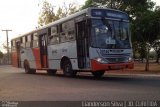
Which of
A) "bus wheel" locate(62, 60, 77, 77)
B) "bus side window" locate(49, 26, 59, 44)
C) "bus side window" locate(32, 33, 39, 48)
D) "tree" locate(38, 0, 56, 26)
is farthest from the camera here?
"tree" locate(38, 0, 56, 26)

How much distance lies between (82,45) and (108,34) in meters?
1.61

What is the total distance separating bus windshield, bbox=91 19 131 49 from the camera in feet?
61.9

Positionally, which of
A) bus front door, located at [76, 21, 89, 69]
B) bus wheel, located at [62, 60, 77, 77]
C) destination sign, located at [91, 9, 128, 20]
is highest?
destination sign, located at [91, 9, 128, 20]

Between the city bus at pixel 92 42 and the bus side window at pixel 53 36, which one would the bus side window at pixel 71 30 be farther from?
the bus side window at pixel 53 36

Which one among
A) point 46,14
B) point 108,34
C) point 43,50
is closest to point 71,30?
point 108,34

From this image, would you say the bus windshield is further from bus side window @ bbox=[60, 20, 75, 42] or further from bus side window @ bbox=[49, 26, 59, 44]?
bus side window @ bbox=[49, 26, 59, 44]

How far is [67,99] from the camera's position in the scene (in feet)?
39.5

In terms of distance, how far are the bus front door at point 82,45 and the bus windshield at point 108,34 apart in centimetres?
62

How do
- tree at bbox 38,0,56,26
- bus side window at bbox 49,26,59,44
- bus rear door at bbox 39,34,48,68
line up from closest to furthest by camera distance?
bus side window at bbox 49,26,59,44, bus rear door at bbox 39,34,48,68, tree at bbox 38,0,56,26

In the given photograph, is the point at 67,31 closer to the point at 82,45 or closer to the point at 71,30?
the point at 71,30

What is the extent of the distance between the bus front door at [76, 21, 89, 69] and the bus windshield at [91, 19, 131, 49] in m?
0.62

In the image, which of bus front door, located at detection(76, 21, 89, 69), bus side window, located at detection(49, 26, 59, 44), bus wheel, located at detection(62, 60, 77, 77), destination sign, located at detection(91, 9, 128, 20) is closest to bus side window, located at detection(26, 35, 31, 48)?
bus side window, located at detection(49, 26, 59, 44)

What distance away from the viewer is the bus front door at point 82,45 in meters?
19.4

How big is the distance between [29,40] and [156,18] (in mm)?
10930
